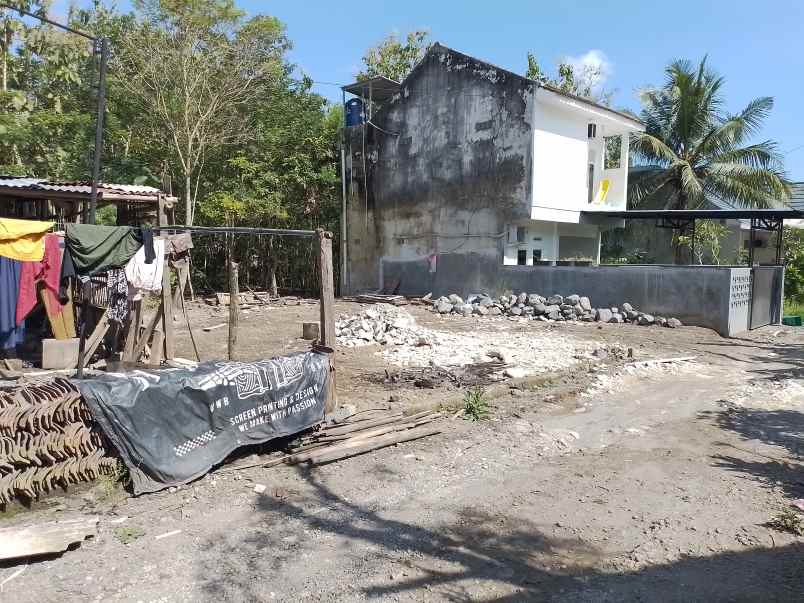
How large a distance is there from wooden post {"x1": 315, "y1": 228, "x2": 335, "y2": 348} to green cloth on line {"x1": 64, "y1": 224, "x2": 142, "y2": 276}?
2.27 metres

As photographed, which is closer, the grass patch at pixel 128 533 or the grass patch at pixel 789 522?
the grass patch at pixel 128 533

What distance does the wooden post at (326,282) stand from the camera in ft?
23.4

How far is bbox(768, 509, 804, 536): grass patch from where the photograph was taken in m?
4.83

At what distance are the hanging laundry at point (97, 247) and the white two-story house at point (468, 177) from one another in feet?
46.0

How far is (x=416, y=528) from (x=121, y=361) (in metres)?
5.82

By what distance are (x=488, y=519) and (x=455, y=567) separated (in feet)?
2.81

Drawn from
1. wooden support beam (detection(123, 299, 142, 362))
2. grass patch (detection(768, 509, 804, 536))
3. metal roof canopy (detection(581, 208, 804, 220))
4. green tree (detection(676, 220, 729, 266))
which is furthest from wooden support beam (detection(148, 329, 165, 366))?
green tree (detection(676, 220, 729, 266))

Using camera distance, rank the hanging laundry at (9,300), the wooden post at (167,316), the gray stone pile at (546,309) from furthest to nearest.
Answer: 1. the gray stone pile at (546,309)
2. the wooden post at (167,316)
3. the hanging laundry at (9,300)

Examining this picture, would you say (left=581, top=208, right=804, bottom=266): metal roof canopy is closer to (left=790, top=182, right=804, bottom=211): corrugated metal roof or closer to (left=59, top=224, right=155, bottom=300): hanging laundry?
(left=790, top=182, right=804, bottom=211): corrugated metal roof

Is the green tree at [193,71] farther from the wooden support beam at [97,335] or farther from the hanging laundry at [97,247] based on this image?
the hanging laundry at [97,247]

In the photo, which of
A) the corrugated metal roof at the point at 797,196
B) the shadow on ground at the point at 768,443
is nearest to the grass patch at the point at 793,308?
the corrugated metal roof at the point at 797,196

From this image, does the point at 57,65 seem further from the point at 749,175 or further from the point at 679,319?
the point at 749,175

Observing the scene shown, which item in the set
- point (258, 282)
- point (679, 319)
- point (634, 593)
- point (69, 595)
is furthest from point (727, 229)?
point (69, 595)

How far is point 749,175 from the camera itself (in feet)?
77.2
